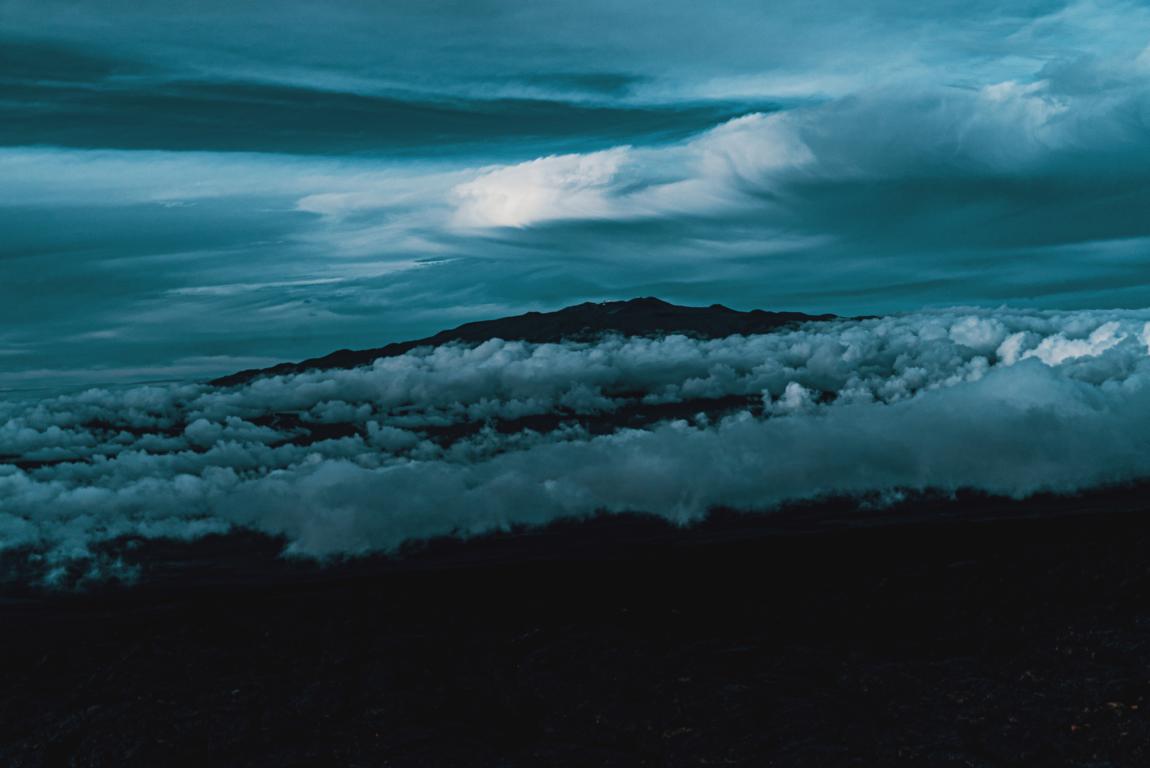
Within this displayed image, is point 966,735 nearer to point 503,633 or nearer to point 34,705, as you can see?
point 503,633

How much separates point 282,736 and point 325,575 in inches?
4990

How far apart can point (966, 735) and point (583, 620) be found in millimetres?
56992

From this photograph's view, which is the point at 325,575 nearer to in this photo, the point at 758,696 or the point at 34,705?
the point at 34,705

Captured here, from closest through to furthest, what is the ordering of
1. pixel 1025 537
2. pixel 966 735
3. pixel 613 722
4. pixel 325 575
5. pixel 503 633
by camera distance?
pixel 966 735, pixel 613 722, pixel 503 633, pixel 1025 537, pixel 325 575

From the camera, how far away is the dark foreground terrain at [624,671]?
66625mm

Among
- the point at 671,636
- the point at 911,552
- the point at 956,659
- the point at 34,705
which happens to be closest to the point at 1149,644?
the point at 956,659

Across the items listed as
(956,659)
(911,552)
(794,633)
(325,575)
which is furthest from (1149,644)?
(325,575)

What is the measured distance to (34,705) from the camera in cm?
9000

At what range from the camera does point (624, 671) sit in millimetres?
87875

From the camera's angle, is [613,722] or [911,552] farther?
[911,552]

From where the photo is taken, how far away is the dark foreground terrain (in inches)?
2623

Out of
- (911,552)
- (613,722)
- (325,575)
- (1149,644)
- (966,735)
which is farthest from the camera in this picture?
(325,575)

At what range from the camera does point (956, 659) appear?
85.4 m

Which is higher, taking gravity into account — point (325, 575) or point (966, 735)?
point (966, 735)
